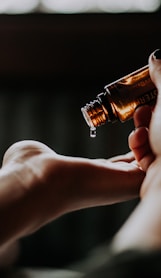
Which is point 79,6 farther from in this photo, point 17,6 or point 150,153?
point 150,153

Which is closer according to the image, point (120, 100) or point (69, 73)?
point (120, 100)

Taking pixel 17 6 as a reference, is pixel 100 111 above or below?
below

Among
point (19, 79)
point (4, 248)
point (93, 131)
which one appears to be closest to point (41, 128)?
point (19, 79)

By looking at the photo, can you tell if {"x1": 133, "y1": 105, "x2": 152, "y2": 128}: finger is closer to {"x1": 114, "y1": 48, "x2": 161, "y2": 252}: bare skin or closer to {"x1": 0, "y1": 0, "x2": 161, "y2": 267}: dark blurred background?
{"x1": 114, "y1": 48, "x2": 161, "y2": 252}: bare skin

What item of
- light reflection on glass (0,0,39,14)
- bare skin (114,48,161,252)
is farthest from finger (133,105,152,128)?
light reflection on glass (0,0,39,14)

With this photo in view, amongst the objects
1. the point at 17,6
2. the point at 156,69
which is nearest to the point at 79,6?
the point at 17,6

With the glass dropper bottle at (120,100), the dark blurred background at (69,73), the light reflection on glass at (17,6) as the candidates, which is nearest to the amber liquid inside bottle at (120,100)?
the glass dropper bottle at (120,100)
